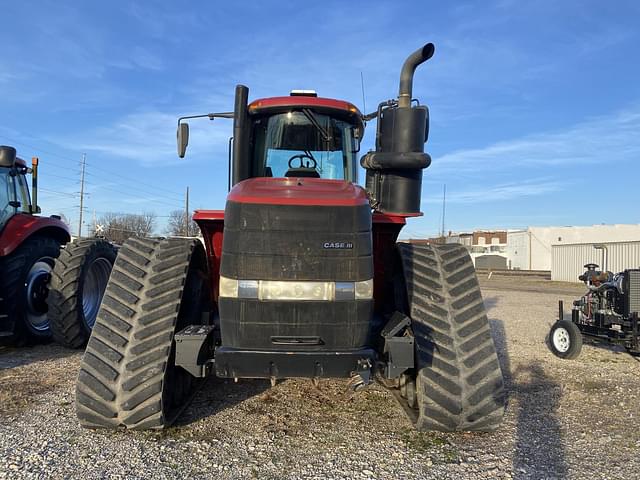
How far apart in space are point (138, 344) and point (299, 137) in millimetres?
2227

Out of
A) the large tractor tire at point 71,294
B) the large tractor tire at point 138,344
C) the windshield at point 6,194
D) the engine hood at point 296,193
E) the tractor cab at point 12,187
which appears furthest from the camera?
the windshield at point 6,194

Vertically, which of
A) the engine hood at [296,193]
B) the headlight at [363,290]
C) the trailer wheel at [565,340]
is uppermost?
the engine hood at [296,193]

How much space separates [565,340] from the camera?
7.42m

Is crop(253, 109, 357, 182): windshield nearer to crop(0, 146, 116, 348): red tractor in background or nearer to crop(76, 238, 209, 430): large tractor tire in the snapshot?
crop(76, 238, 209, 430): large tractor tire

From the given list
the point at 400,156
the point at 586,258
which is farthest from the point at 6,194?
the point at 586,258

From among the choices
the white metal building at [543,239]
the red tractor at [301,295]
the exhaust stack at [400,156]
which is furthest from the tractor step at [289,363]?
the white metal building at [543,239]

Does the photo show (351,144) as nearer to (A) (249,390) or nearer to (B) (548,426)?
(A) (249,390)

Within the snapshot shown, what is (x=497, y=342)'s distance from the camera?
318 inches

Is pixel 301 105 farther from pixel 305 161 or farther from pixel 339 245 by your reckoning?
pixel 339 245

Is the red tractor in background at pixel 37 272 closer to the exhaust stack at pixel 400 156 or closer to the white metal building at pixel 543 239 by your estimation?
the exhaust stack at pixel 400 156

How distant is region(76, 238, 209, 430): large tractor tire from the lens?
3445 mm

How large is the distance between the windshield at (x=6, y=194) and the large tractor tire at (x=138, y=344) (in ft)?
13.4

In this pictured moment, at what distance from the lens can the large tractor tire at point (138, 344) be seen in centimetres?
345

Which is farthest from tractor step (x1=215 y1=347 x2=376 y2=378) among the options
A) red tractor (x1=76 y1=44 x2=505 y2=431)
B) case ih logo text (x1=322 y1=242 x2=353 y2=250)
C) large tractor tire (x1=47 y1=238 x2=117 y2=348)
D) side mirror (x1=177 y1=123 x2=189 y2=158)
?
large tractor tire (x1=47 y1=238 x2=117 y2=348)
